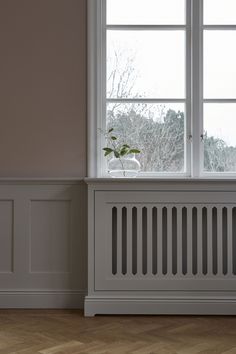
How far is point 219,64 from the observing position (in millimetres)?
3430

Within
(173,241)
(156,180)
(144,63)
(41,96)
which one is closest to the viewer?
(156,180)

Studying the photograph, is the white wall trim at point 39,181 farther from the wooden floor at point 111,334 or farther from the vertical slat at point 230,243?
the vertical slat at point 230,243

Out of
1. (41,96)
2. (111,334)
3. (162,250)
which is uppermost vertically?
(41,96)

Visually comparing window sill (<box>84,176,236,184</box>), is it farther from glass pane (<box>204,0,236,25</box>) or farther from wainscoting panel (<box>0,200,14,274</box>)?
glass pane (<box>204,0,236,25</box>)

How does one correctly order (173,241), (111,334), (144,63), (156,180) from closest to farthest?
(111,334)
(156,180)
(173,241)
(144,63)

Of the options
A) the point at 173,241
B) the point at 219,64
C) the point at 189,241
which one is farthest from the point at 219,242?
the point at 219,64

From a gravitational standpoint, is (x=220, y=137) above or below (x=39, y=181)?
above

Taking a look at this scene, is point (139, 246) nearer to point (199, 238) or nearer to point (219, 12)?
point (199, 238)

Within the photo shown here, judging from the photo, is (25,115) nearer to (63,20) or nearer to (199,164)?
(63,20)

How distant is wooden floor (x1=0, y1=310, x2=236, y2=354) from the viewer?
8.20ft

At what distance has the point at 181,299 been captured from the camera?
10.4ft

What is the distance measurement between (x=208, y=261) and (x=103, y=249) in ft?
2.20

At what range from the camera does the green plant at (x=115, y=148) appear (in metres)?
3.28

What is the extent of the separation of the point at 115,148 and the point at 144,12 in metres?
0.96
